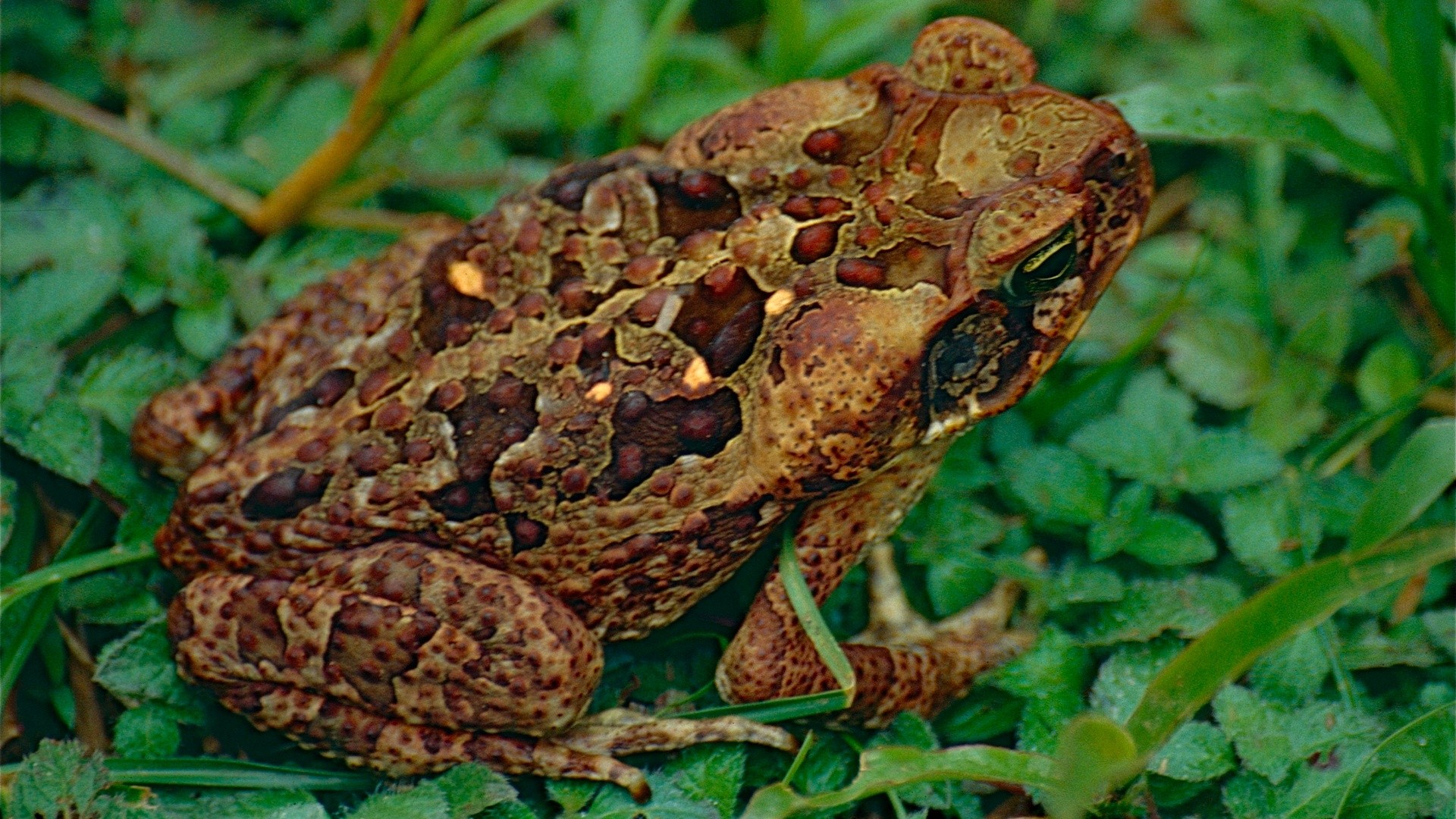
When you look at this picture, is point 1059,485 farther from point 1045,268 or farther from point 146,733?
point 146,733

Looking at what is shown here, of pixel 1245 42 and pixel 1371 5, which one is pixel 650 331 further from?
pixel 1245 42

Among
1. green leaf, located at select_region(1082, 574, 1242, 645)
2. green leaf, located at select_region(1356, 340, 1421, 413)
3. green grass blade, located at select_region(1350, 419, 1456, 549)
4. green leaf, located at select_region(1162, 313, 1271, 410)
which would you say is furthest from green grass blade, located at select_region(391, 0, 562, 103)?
green leaf, located at select_region(1356, 340, 1421, 413)

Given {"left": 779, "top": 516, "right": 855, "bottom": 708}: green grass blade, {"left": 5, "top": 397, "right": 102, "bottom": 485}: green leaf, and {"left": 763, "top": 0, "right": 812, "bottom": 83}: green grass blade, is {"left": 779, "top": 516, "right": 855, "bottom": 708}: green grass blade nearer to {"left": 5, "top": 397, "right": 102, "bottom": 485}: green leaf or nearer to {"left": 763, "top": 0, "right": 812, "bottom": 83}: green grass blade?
{"left": 763, "top": 0, "right": 812, "bottom": 83}: green grass blade

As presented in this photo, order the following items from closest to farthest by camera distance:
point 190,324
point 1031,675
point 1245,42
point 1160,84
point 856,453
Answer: point 856,453, point 1031,675, point 1160,84, point 190,324, point 1245,42

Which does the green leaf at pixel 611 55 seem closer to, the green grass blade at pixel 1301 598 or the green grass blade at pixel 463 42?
the green grass blade at pixel 463 42

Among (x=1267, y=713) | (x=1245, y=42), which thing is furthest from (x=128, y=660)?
(x=1245, y=42)
